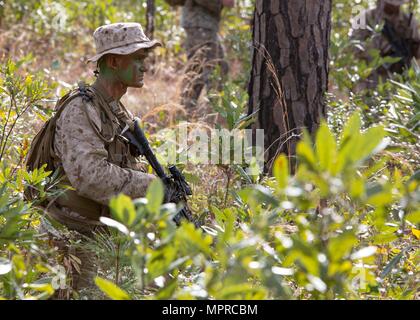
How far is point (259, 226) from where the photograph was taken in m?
1.95

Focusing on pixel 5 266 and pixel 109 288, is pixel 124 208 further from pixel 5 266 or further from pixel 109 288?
pixel 5 266

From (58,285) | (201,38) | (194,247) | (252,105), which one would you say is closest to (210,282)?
(194,247)

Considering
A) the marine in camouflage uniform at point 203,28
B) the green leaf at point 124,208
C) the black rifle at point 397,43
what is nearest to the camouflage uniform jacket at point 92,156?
the green leaf at point 124,208

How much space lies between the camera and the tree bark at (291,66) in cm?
453

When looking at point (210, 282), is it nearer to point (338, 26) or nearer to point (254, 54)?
point (254, 54)

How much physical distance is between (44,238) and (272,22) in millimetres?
2032

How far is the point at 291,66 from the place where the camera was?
14.9ft

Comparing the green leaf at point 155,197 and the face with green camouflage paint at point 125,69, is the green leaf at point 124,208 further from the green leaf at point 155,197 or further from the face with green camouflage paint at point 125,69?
the face with green camouflage paint at point 125,69

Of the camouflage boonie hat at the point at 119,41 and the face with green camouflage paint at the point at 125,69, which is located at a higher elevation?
the camouflage boonie hat at the point at 119,41

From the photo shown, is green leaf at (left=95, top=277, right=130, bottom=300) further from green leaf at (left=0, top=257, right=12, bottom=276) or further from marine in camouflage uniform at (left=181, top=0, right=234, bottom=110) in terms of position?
marine in camouflage uniform at (left=181, top=0, right=234, bottom=110)

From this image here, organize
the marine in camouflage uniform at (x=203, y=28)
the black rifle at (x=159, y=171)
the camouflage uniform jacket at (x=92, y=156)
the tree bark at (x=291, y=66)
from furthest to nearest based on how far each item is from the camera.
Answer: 1. the marine in camouflage uniform at (x=203, y=28)
2. the tree bark at (x=291, y=66)
3. the black rifle at (x=159, y=171)
4. the camouflage uniform jacket at (x=92, y=156)

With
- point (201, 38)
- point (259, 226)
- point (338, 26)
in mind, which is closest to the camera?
point (259, 226)

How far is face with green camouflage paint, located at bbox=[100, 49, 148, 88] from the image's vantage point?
367 centimetres

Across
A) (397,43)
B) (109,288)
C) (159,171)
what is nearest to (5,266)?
(109,288)
